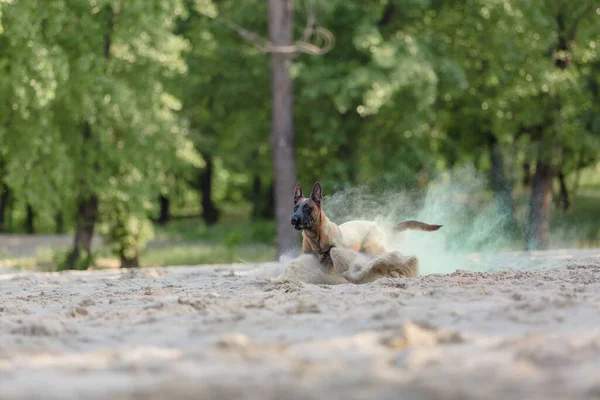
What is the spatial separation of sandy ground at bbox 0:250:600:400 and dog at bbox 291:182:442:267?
2.11 feet

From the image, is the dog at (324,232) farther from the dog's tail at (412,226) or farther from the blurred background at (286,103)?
the blurred background at (286,103)

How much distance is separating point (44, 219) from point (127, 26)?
4.04m

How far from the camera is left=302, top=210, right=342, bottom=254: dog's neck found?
8.45 m

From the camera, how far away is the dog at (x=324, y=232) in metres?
8.34

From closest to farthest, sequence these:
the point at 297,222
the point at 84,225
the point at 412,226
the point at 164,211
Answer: the point at 297,222
the point at 412,226
the point at 84,225
the point at 164,211

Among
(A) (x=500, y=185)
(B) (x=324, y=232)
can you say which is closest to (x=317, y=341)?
(B) (x=324, y=232)

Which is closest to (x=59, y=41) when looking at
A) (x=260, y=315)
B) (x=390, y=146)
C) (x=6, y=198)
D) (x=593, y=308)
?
(x=390, y=146)

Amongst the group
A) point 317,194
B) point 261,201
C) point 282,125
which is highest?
point 282,125

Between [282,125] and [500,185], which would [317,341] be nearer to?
[282,125]

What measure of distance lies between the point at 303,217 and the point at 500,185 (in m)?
12.9

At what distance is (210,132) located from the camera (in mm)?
29641

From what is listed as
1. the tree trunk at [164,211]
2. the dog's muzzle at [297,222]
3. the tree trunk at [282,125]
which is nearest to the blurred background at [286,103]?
the tree trunk at [282,125]

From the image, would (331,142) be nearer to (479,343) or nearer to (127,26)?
(127,26)

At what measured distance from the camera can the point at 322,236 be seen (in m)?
8.45
